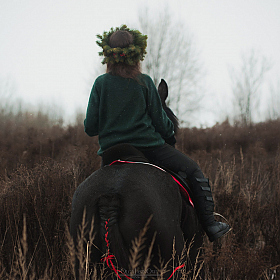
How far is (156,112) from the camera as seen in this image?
2.26 meters

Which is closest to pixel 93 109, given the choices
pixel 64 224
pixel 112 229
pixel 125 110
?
pixel 125 110

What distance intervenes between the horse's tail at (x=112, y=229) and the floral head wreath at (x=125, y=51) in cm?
111

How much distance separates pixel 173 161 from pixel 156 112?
45 cm

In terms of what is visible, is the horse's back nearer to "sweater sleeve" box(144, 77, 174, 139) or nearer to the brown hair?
"sweater sleeve" box(144, 77, 174, 139)

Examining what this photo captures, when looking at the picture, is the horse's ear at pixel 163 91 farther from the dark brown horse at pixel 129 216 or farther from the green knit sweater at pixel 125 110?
the dark brown horse at pixel 129 216

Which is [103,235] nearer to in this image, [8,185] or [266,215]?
[8,185]

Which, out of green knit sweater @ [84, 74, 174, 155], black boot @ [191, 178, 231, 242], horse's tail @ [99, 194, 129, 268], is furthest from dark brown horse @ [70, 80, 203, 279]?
black boot @ [191, 178, 231, 242]

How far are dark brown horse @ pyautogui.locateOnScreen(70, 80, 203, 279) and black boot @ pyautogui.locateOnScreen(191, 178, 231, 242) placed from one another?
1.51 feet

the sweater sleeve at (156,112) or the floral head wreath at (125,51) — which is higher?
the floral head wreath at (125,51)

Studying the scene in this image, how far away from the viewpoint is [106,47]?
7.05 feet

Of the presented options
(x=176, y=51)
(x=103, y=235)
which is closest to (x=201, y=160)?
(x=103, y=235)

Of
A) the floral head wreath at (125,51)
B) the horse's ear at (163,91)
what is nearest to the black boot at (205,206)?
the horse's ear at (163,91)

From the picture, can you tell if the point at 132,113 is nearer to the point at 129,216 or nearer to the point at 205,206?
the point at 129,216

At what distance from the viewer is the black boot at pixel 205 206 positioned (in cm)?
229
